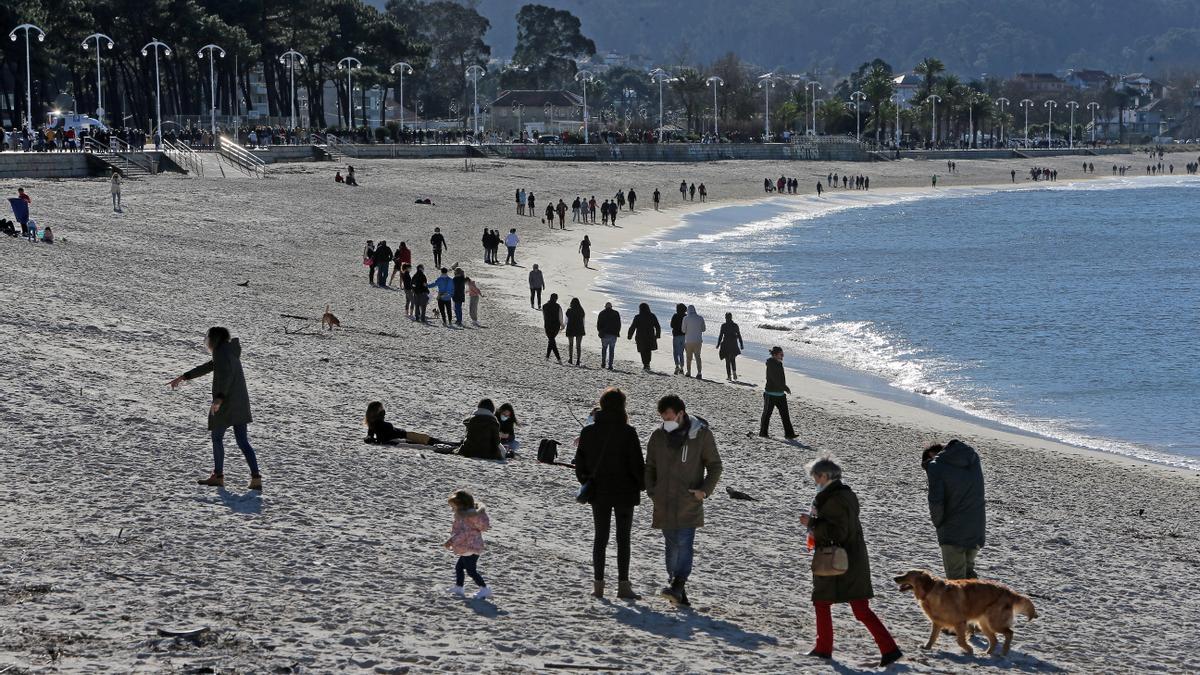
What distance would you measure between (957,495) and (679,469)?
1.71 metres

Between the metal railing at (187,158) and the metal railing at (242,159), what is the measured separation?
5.48 ft

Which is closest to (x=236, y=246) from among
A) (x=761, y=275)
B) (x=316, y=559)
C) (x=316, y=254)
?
(x=316, y=254)

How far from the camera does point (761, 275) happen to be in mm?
41344

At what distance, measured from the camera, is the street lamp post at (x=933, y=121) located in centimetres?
14125

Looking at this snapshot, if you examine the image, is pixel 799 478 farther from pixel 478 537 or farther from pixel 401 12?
pixel 401 12

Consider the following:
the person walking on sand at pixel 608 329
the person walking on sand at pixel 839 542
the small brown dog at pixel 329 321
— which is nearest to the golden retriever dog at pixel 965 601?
the person walking on sand at pixel 839 542

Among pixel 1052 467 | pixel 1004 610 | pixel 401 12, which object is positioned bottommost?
pixel 1052 467

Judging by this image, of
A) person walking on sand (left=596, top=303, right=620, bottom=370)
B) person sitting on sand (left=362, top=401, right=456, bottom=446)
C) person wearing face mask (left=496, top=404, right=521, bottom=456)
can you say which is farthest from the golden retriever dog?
person walking on sand (left=596, top=303, right=620, bottom=370)

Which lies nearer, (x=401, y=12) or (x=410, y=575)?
(x=410, y=575)

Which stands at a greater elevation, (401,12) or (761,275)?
(401,12)

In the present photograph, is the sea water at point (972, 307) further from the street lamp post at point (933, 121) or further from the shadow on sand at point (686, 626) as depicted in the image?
the street lamp post at point (933, 121)

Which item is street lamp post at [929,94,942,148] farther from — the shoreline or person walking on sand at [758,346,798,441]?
A: person walking on sand at [758,346,798,441]

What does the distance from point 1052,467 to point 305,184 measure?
3879cm

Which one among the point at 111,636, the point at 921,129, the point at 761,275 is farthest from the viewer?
the point at 921,129
